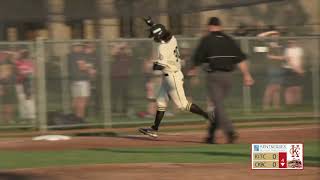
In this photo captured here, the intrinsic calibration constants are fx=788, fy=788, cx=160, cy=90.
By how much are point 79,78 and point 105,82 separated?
513 mm

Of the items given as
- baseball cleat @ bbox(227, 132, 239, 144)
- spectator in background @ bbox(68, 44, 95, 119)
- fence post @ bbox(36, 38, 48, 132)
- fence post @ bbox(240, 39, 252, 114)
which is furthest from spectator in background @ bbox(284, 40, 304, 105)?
fence post @ bbox(36, 38, 48, 132)

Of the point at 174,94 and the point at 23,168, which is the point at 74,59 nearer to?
the point at 174,94

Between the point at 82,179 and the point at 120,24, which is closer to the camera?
the point at 82,179

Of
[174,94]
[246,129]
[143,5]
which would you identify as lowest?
[246,129]

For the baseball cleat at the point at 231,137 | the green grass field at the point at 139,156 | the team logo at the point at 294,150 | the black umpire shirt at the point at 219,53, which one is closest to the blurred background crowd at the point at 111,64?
the black umpire shirt at the point at 219,53

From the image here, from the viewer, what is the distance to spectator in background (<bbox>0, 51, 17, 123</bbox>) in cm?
1493

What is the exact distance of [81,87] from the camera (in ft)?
50.5

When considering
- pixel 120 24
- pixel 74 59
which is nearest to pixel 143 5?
pixel 120 24

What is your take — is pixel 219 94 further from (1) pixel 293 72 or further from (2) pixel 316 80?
(2) pixel 316 80

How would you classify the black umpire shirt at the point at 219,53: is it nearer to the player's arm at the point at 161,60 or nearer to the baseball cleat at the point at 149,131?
the player's arm at the point at 161,60

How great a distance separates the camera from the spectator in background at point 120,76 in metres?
15.5

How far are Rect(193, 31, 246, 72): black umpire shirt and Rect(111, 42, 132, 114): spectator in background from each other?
3.91m

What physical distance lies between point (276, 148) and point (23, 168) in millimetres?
3188
